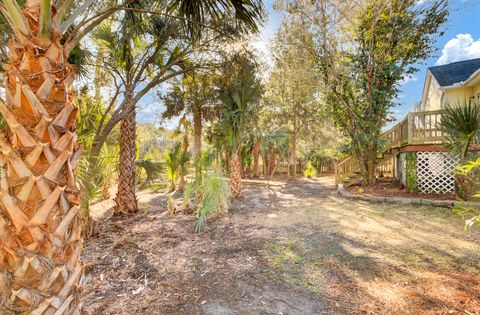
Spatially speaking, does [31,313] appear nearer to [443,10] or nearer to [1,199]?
[1,199]

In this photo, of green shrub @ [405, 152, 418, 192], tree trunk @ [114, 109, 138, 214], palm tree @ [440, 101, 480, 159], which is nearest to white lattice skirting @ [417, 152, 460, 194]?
green shrub @ [405, 152, 418, 192]

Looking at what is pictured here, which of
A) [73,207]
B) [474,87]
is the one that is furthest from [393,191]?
[73,207]

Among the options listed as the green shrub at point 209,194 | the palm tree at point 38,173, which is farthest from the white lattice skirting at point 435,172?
the palm tree at point 38,173

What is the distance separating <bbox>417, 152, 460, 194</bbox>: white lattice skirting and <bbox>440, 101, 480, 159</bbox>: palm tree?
1430 millimetres

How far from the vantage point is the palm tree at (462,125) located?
544 cm

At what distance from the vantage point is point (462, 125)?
5617mm

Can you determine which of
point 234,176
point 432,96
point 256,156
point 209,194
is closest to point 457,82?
point 432,96

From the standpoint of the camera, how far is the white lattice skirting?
7.28 m

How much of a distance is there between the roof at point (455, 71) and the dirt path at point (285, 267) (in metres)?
9.16

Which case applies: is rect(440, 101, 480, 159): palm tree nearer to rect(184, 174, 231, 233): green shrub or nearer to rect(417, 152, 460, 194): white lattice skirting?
rect(417, 152, 460, 194): white lattice skirting

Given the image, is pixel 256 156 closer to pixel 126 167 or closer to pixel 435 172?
pixel 435 172

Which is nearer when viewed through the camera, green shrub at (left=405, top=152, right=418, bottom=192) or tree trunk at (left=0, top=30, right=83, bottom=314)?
tree trunk at (left=0, top=30, right=83, bottom=314)

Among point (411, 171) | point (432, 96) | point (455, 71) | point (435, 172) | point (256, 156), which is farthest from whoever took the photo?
point (256, 156)

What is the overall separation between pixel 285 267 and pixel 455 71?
1474 cm
